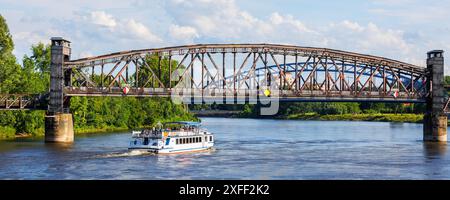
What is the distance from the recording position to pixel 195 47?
4766 inches

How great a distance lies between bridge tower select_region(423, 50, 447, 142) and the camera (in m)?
122

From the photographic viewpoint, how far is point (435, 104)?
12650cm

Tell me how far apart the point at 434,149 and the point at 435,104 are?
2481 cm

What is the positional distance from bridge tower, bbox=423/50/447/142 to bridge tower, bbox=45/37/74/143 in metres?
56.6

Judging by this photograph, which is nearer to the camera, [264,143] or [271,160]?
[271,160]

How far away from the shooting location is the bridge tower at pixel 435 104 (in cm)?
12238

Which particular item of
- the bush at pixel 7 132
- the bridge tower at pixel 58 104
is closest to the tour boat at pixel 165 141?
the bridge tower at pixel 58 104

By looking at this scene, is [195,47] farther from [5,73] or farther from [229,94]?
[5,73]

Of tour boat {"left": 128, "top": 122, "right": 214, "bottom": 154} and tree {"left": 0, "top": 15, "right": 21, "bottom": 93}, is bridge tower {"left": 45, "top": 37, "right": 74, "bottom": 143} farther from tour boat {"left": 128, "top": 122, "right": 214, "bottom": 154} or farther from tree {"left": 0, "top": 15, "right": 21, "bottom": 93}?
tour boat {"left": 128, "top": 122, "right": 214, "bottom": 154}

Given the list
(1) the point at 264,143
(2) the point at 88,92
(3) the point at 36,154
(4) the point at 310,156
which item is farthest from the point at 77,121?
(4) the point at 310,156

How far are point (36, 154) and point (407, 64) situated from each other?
7081 cm

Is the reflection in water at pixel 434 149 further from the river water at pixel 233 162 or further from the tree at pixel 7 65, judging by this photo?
the tree at pixel 7 65

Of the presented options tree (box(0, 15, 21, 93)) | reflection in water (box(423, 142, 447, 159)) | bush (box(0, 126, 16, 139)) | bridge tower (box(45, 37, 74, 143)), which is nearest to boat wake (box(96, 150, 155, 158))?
bridge tower (box(45, 37, 74, 143))

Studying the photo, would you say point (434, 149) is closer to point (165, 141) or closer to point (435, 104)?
point (435, 104)
